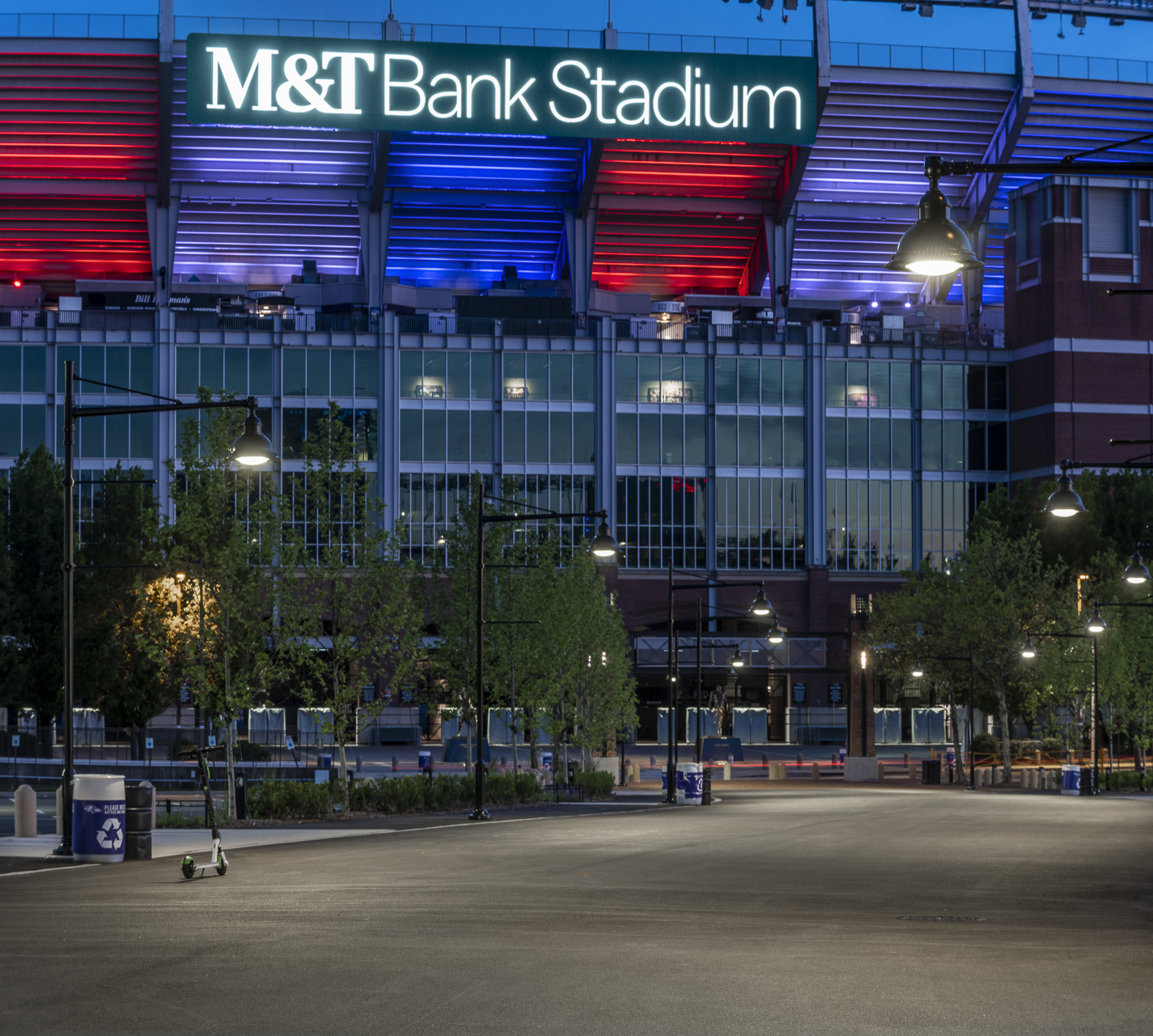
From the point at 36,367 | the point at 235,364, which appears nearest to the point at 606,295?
the point at 235,364

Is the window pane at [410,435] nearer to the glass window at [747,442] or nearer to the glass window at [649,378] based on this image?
the glass window at [649,378]

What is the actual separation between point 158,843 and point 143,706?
96.7 ft

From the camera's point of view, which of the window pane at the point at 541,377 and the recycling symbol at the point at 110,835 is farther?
the window pane at the point at 541,377

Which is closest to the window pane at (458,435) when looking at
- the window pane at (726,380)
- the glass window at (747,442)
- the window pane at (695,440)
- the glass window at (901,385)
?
the window pane at (695,440)

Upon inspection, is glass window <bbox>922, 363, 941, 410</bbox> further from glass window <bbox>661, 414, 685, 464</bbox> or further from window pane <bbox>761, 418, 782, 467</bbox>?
glass window <bbox>661, 414, 685, 464</bbox>

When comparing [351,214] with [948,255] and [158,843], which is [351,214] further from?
[948,255]

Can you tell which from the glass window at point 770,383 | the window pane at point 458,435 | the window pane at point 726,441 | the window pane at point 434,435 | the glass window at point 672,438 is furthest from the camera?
the glass window at point 770,383

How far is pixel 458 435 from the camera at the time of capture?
88.5 meters

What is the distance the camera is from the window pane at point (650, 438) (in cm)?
9025

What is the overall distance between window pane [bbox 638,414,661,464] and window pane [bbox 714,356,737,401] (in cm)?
389

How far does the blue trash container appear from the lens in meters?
22.2

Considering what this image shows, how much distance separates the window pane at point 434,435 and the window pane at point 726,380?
52.7 ft

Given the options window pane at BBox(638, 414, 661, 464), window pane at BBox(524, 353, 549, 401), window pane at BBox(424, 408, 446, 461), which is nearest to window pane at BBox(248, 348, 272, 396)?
window pane at BBox(424, 408, 446, 461)

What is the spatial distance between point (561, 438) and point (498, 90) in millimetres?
19449
